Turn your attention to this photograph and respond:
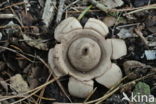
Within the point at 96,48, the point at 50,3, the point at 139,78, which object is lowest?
the point at 139,78

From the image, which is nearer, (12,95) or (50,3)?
(12,95)

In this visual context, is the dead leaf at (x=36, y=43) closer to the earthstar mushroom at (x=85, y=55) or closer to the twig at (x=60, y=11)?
the earthstar mushroom at (x=85, y=55)

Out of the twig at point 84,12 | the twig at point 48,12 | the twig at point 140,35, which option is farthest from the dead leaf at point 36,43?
the twig at point 140,35

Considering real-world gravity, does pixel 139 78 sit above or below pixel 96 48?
below

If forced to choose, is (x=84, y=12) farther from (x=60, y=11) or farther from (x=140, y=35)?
(x=140, y=35)

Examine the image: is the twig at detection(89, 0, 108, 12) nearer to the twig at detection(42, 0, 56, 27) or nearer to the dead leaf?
the twig at detection(42, 0, 56, 27)

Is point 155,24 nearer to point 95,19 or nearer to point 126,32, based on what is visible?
point 126,32

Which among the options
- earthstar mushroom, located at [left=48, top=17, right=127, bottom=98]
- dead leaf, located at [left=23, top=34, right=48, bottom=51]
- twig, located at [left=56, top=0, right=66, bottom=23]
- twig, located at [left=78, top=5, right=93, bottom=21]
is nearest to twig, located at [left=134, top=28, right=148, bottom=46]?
earthstar mushroom, located at [left=48, top=17, right=127, bottom=98]

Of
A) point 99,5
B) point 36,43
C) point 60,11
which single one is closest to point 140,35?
point 99,5

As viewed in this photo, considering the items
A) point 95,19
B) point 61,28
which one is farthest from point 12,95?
point 95,19
